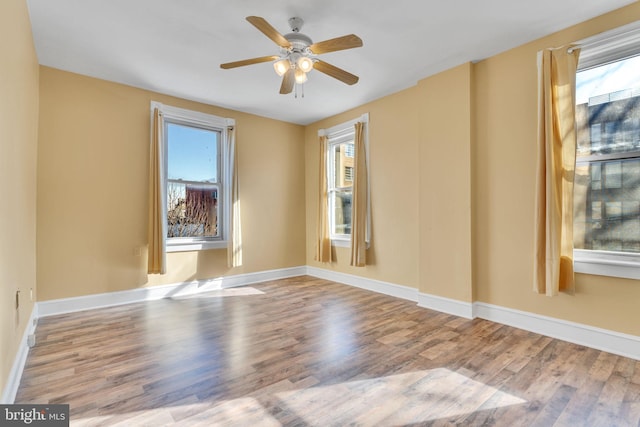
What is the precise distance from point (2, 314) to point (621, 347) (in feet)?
13.7

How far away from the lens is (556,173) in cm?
266

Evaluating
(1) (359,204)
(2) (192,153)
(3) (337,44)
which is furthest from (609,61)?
(2) (192,153)

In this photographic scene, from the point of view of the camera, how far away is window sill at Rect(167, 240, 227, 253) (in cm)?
428

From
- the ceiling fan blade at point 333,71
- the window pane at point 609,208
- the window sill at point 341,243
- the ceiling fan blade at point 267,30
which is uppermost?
the ceiling fan blade at point 267,30

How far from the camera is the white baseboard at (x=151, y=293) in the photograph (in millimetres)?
3446

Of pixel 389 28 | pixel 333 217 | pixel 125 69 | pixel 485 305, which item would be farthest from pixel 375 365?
pixel 125 69

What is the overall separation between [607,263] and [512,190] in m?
0.94

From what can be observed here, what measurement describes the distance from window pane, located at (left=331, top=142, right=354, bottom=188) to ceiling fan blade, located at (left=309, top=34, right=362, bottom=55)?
8.81ft

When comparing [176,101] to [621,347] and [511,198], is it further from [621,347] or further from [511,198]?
[621,347]

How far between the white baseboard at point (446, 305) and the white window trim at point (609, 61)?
1.04 m

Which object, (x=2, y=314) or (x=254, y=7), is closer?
(x=2, y=314)

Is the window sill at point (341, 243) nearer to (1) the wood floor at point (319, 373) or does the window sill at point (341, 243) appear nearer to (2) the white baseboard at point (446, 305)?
(2) the white baseboard at point (446, 305)

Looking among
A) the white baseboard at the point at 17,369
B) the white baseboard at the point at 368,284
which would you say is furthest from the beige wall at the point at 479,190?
the white baseboard at the point at 17,369

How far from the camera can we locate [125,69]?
3.49 m
